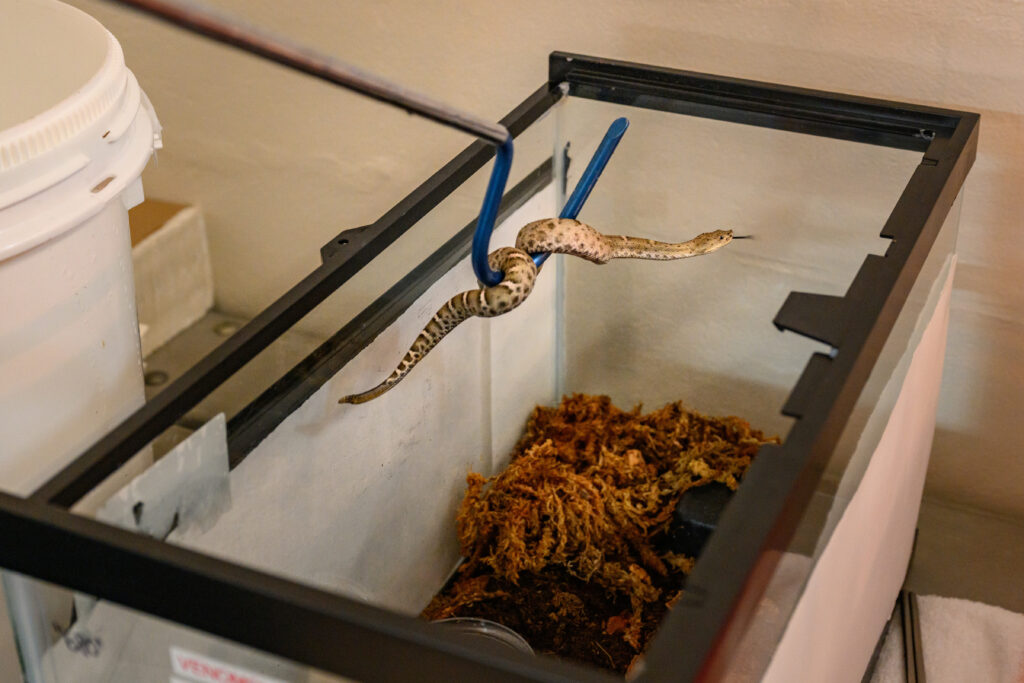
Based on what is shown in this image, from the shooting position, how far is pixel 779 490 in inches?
24.4

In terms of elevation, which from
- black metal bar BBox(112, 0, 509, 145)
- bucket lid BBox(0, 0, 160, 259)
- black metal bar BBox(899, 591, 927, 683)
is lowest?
black metal bar BBox(899, 591, 927, 683)

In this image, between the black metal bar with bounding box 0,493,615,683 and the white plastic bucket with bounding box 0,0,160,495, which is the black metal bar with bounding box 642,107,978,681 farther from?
the white plastic bucket with bounding box 0,0,160,495

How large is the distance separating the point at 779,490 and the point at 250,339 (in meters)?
0.33

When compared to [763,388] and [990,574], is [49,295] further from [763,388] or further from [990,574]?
[990,574]

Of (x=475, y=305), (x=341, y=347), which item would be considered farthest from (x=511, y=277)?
(x=341, y=347)

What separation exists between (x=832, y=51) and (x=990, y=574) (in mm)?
544

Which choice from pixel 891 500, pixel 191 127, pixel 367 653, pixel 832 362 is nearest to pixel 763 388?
pixel 891 500

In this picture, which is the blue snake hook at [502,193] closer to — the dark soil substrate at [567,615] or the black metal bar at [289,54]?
the black metal bar at [289,54]

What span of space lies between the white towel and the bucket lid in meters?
0.77

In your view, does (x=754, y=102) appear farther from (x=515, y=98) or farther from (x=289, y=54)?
(x=289, y=54)

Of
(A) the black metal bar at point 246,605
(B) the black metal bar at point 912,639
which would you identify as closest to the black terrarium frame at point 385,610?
(A) the black metal bar at point 246,605

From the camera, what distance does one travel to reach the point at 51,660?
0.64m

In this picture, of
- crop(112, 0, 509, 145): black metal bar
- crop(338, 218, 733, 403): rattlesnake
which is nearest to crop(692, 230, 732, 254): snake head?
crop(338, 218, 733, 403): rattlesnake

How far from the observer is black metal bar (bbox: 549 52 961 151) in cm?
97
